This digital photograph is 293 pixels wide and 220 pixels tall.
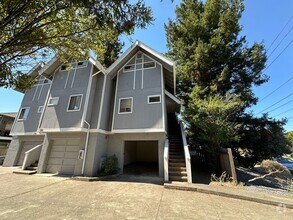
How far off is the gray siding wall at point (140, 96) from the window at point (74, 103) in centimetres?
252

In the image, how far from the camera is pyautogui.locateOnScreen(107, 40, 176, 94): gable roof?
9.92m

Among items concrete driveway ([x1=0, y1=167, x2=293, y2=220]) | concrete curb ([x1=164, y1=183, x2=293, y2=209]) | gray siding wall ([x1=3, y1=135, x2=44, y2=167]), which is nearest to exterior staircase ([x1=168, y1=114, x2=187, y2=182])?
concrete curb ([x1=164, y1=183, x2=293, y2=209])

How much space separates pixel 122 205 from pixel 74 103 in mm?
7660

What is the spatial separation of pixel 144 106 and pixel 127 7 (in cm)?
647

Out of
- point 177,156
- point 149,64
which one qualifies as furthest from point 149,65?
point 177,156

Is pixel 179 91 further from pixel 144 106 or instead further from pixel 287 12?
pixel 287 12

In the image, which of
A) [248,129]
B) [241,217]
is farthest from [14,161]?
[248,129]

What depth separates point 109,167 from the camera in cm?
875

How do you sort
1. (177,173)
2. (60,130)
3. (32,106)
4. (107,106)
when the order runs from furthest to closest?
(32,106) → (107,106) → (60,130) → (177,173)

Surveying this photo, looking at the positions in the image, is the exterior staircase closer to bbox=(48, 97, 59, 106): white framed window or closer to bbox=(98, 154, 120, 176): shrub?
bbox=(98, 154, 120, 176): shrub

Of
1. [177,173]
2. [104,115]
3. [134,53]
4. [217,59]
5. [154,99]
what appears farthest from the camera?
[217,59]

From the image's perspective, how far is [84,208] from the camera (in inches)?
168

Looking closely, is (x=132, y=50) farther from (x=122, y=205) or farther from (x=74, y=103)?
(x=122, y=205)

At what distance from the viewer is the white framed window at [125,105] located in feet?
32.4
